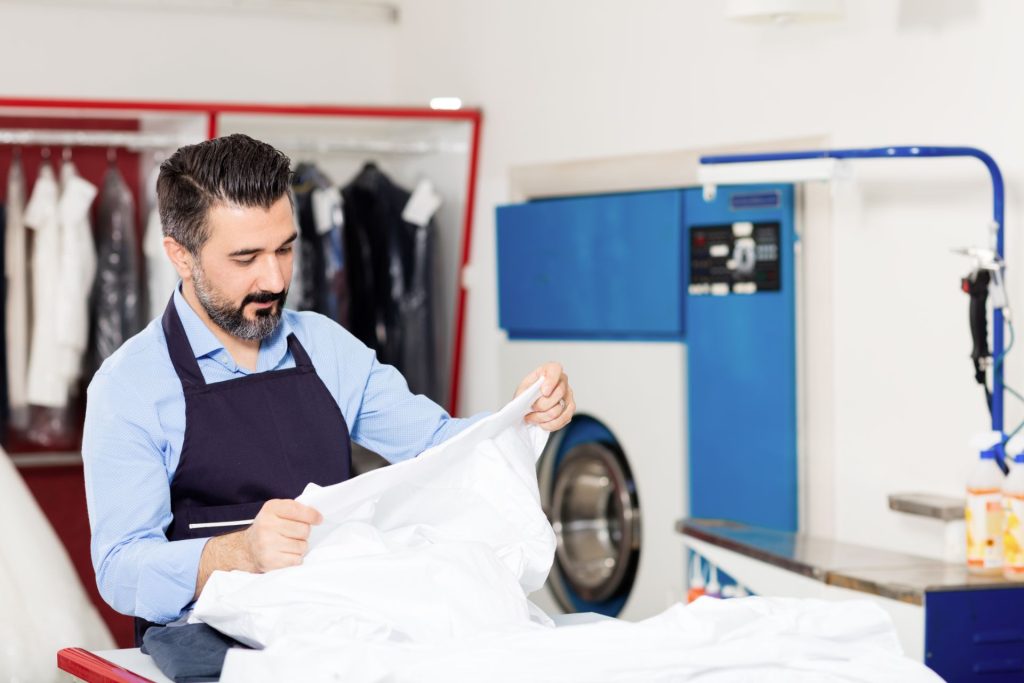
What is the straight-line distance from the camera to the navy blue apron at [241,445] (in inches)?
86.0

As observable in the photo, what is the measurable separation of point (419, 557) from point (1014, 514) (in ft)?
5.48

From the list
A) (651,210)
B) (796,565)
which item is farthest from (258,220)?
(651,210)

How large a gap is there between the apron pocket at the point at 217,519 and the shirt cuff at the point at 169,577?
18 cm

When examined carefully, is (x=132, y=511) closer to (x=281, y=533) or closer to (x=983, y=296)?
(x=281, y=533)

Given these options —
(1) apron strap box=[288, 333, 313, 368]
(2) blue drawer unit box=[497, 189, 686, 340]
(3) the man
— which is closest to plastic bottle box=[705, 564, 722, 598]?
(2) blue drawer unit box=[497, 189, 686, 340]

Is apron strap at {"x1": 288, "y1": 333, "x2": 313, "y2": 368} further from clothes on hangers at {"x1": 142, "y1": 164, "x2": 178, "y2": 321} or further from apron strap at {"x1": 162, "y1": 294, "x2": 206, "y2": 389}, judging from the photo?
clothes on hangers at {"x1": 142, "y1": 164, "x2": 178, "y2": 321}

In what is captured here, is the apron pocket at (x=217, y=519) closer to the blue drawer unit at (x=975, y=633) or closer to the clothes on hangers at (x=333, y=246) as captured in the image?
the blue drawer unit at (x=975, y=633)

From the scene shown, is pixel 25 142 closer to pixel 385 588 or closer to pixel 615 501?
pixel 615 501

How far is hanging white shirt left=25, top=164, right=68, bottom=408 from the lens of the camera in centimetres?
504

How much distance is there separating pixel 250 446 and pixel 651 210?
93.9 inches

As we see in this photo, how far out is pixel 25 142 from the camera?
5277mm

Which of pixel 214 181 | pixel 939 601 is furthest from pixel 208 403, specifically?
pixel 939 601

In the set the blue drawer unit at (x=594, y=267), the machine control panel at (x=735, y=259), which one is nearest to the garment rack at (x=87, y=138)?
the blue drawer unit at (x=594, y=267)

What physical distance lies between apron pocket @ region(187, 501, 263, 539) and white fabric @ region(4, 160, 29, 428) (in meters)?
3.15
